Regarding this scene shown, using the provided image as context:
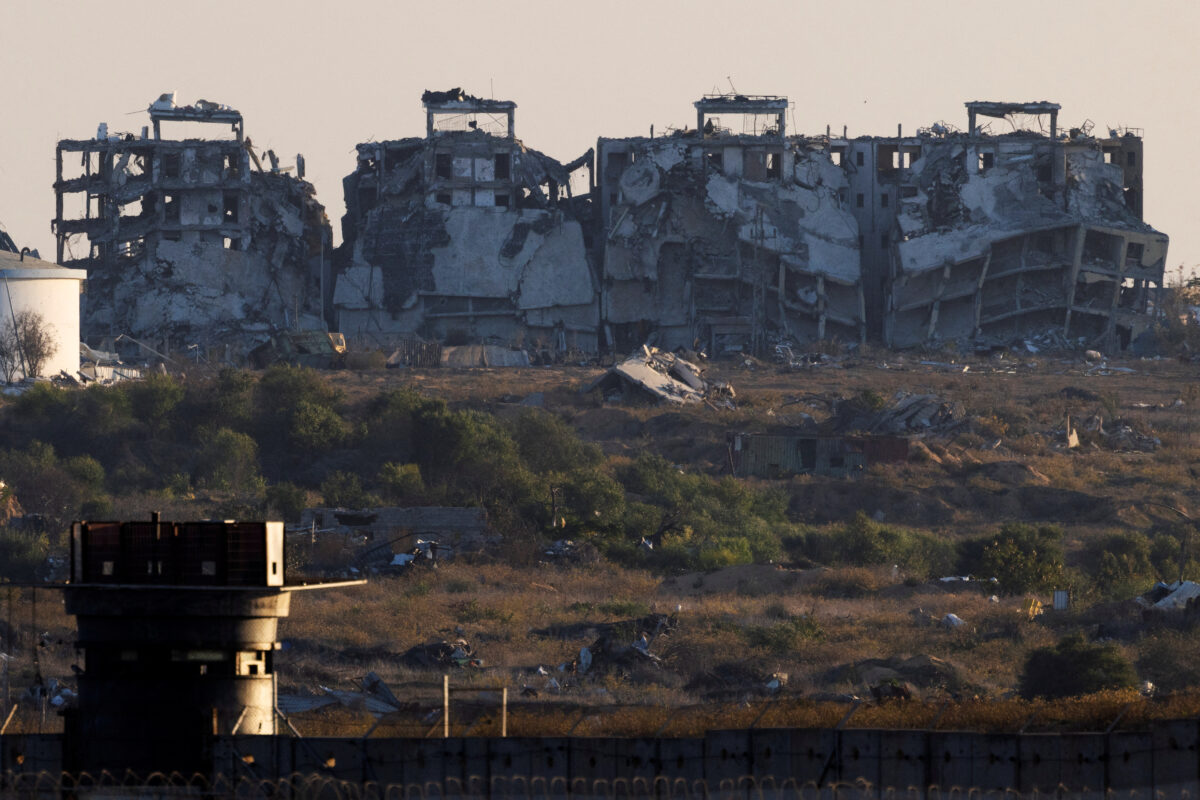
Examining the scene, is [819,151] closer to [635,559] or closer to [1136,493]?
[1136,493]

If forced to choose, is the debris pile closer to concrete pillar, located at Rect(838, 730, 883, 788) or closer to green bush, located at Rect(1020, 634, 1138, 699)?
green bush, located at Rect(1020, 634, 1138, 699)

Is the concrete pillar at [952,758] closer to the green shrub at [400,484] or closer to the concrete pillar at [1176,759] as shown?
the concrete pillar at [1176,759]

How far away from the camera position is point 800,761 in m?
14.1

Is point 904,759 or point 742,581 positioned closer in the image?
point 904,759

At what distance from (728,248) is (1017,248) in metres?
9.86

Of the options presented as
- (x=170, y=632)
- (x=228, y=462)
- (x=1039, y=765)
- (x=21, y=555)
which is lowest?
(x=21, y=555)

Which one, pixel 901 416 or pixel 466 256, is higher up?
pixel 466 256

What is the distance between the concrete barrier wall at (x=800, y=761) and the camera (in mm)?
13789

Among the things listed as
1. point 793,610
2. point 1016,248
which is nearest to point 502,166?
point 1016,248

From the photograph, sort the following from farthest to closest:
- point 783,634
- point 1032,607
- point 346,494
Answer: point 346,494, point 1032,607, point 783,634

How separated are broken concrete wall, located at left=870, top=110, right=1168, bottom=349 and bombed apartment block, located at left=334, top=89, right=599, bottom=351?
36.4 ft

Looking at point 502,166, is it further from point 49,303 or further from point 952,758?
point 952,758

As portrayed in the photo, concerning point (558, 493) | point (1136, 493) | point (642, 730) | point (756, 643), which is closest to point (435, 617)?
point (756, 643)

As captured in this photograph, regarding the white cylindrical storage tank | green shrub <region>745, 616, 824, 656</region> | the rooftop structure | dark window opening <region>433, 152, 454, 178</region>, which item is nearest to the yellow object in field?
green shrub <region>745, 616, 824, 656</region>
